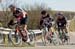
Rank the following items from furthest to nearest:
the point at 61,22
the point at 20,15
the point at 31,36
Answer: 1. the point at 61,22
2. the point at 31,36
3. the point at 20,15

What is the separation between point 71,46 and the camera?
14203 mm

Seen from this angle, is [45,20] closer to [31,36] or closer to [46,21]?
[46,21]

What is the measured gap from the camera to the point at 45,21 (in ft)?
46.2

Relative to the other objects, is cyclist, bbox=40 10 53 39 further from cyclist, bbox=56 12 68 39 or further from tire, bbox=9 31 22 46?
tire, bbox=9 31 22 46

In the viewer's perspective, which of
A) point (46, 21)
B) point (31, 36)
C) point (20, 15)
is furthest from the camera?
point (46, 21)

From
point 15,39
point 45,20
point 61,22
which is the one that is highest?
point 45,20

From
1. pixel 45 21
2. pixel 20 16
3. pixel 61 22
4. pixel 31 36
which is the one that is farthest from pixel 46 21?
pixel 20 16

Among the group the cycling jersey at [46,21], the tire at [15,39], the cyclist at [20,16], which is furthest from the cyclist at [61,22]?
the tire at [15,39]

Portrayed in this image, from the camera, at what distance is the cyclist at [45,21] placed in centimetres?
1395

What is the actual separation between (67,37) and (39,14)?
1771mm

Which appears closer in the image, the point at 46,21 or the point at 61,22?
the point at 46,21

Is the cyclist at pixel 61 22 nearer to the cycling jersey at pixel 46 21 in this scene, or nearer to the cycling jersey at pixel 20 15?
the cycling jersey at pixel 46 21

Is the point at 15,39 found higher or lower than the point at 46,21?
lower

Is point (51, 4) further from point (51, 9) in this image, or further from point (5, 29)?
point (5, 29)
